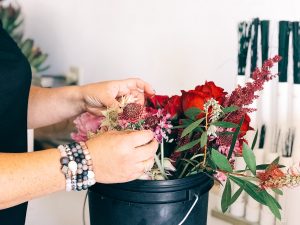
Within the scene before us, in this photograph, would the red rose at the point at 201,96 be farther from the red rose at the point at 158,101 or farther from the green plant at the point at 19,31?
the green plant at the point at 19,31

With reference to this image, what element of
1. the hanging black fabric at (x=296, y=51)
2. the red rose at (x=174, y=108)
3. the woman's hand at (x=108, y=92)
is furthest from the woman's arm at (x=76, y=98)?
the hanging black fabric at (x=296, y=51)

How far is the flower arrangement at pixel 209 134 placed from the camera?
59cm

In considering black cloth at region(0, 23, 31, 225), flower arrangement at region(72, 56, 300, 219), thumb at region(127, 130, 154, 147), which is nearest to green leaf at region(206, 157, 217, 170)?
flower arrangement at region(72, 56, 300, 219)

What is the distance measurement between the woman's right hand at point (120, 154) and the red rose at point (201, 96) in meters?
0.09

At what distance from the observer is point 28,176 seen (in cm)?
57

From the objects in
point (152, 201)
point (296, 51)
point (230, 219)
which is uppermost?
point (296, 51)

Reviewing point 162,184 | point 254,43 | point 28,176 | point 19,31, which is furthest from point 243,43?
point 19,31

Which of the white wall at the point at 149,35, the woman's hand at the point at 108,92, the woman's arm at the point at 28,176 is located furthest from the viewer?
the white wall at the point at 149,35

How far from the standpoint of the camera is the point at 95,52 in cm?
145

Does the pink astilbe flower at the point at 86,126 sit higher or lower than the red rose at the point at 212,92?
lower

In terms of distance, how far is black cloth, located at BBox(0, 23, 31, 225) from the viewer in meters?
0.74

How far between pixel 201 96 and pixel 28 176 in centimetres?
27

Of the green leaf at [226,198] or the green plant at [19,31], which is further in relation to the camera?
the green plant at [19,31]

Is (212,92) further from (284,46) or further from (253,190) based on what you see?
(284,46)
